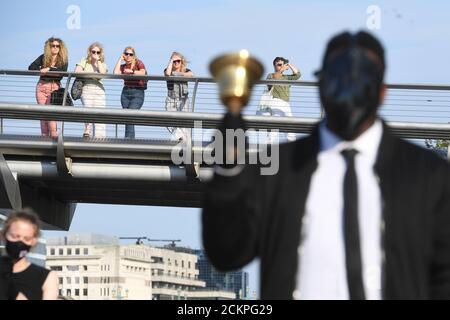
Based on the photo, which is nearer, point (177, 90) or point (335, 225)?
point (335, 225)

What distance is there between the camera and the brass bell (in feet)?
13.4

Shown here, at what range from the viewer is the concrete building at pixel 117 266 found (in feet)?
476

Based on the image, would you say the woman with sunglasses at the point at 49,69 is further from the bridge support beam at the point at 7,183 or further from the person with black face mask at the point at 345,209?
the person with black face mask at the point at 345,209

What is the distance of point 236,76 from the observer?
4.10 metres

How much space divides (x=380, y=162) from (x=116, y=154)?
20.8 m

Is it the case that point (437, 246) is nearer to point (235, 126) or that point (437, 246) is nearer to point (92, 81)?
point (235, 126)

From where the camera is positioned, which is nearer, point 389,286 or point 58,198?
point 389,286

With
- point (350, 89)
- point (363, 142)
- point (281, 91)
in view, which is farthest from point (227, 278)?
point (350, 89)

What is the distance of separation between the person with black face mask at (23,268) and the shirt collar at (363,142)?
126 inches

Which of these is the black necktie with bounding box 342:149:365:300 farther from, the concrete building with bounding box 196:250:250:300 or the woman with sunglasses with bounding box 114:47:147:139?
the woman with sunglasses with bounding box 114:47:147:139

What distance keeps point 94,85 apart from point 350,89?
723 inches

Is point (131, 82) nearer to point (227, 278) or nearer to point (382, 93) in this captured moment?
point (227, 278)

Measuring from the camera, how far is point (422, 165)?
4199 millimetres
